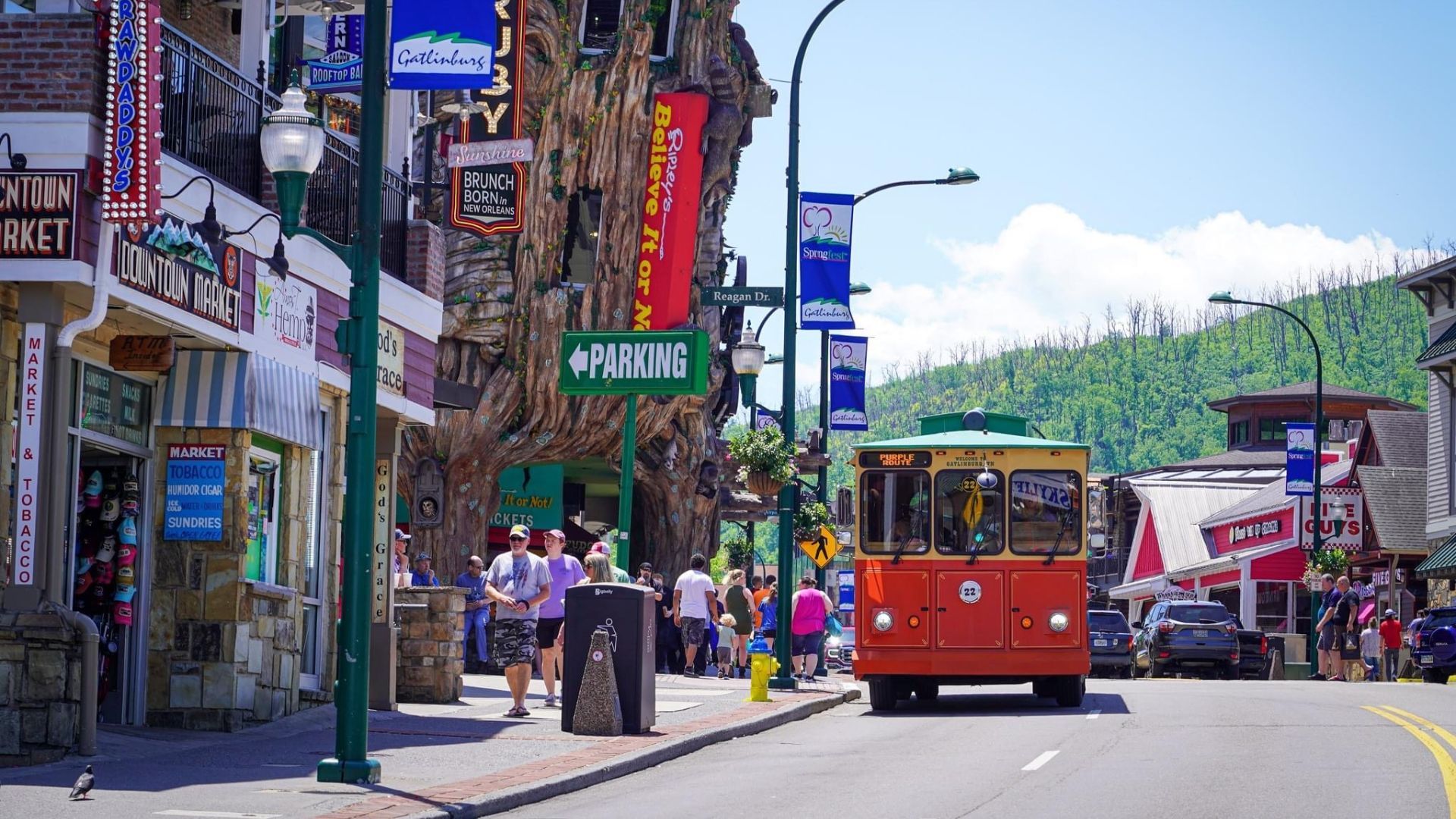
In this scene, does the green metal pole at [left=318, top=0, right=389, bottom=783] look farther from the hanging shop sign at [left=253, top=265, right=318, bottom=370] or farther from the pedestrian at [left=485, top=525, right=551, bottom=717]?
the pedestrian at [left=485, top=525, right=551, bottom=717]

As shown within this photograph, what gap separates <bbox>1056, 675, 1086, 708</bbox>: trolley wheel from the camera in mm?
21469

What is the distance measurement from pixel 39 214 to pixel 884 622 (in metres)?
10.9

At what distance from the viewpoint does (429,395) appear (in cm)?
2162

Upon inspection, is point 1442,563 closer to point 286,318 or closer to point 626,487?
point 626,487

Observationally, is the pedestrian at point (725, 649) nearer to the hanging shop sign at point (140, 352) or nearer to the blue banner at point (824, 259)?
the blue banner at point (824, 259)

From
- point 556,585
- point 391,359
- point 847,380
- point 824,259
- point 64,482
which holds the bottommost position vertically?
point 556,585

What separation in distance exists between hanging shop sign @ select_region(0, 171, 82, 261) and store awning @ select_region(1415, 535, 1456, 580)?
118ft

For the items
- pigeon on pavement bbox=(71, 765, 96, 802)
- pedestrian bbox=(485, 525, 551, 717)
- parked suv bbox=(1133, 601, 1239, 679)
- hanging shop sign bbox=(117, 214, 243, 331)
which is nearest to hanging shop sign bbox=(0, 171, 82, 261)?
hanging shop sign bbox=(117, 214, 243, 331)

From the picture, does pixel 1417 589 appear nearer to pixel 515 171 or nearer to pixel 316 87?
pixel 515 171

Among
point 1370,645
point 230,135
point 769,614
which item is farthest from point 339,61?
point 1370,645

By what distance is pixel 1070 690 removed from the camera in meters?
21.5

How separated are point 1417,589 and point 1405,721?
34976mm

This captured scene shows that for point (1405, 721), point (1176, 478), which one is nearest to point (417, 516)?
point (1405, 721)

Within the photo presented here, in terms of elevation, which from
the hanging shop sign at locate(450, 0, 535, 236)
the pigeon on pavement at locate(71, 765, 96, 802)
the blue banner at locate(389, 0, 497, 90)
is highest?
the hanging shop sign at locate(450, 0, 535, 236)
